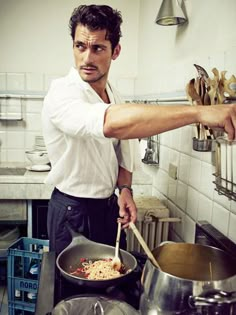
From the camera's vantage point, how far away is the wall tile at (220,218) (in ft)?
3.89

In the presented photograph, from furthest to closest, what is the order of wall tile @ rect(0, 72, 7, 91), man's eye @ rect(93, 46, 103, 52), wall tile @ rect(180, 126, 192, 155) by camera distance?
1. wall tile @ rect(0, 72, 7, 91)
2. wall tile @ rect(180, 126, 192, 155)
3. man's eye @ rect(93, 46, 103, 52)

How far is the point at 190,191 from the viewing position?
154 cm

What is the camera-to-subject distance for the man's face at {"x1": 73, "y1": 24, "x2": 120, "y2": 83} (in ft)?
3.80

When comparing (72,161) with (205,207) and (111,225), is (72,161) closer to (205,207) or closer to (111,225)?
(111,225)

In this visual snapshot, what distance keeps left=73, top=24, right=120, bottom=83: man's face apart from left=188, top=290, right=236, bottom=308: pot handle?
84cm

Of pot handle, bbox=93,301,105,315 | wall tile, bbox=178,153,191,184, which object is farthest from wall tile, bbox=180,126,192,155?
pot handle, bbox=93,301,105,315

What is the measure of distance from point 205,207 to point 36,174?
1.26 meters

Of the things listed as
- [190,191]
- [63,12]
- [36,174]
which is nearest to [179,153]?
[190,191]

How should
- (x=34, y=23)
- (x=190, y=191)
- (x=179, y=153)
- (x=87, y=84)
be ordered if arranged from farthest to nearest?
(x=34, y=23), (x=179, y=153), (x=190, y=191), (x=87, y=84)

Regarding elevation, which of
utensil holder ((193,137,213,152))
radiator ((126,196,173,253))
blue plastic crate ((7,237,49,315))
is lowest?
blue plastic crate ((7,237,49,315))

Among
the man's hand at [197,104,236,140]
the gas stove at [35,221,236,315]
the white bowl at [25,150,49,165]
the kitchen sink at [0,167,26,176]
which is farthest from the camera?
the white bowl at [25,150,49,165]

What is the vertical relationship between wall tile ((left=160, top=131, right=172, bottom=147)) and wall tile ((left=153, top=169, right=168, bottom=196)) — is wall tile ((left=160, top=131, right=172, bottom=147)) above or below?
above

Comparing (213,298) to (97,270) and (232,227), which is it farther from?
(232,227)

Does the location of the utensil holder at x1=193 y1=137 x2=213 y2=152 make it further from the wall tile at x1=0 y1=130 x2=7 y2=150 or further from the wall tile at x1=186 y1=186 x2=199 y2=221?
the wall tile at x1=0 y1=130 x2=7 y2=150
